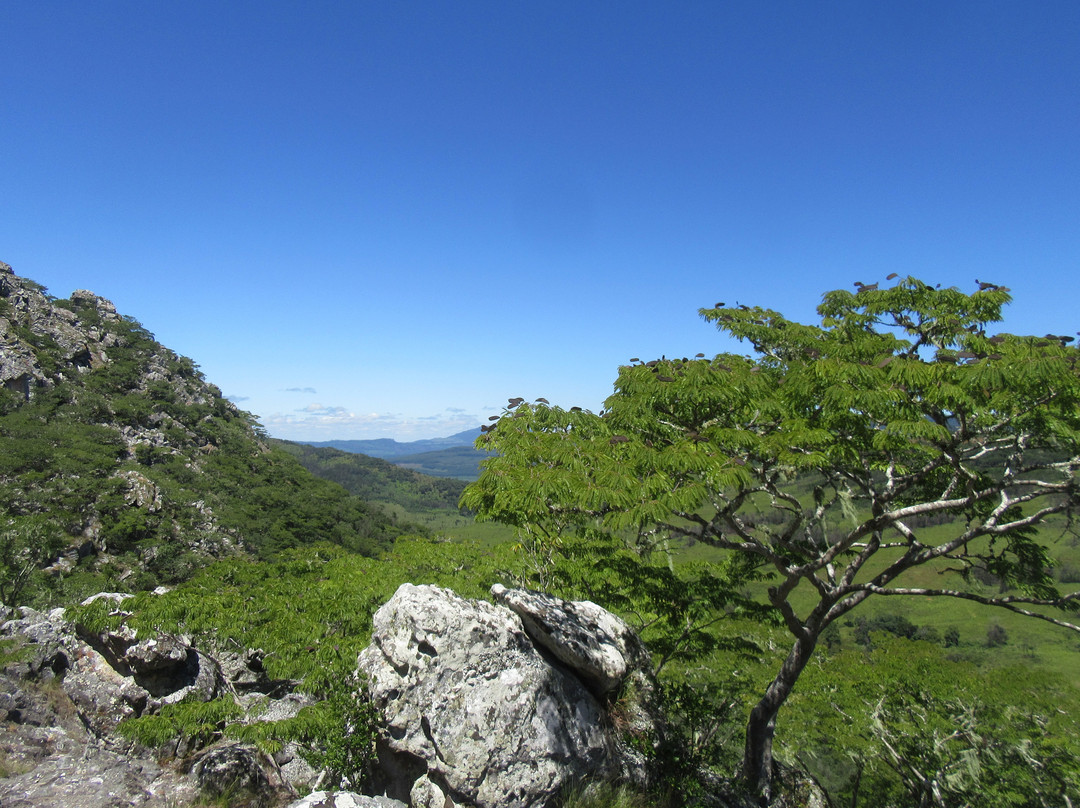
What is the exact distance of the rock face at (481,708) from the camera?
7812 mm

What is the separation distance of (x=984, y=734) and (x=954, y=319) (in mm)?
16437

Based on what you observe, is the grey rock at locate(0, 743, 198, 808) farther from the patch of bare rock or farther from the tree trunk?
the tree trunk

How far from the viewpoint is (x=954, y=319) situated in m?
9.49

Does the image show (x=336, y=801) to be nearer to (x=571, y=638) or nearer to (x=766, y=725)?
(x=571, y=638)

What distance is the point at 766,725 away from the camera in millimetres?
11656

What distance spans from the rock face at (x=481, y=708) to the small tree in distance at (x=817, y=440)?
198 cm

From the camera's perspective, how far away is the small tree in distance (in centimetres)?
680

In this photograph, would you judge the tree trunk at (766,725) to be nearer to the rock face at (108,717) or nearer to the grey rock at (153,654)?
the rock face at (108,717)

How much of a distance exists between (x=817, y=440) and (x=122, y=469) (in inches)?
3687

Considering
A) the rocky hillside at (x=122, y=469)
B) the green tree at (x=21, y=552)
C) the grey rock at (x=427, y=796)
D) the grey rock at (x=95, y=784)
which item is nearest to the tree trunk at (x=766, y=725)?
the grey rock at (x=427, y=796)

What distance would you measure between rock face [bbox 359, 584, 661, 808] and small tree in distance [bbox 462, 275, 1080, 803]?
6.50 feet

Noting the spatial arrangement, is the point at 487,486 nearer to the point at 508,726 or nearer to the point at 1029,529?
the point at 508,726

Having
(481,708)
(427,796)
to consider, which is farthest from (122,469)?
(481,708)

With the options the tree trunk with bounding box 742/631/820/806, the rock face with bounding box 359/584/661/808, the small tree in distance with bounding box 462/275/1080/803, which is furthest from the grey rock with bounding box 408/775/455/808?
the tree trunk with bounding box 742/631/820/806
